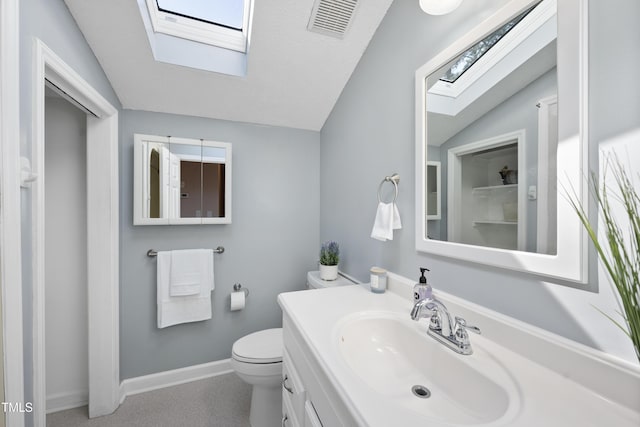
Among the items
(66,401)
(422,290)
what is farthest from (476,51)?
(66,401)

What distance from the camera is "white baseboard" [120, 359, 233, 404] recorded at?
177cm

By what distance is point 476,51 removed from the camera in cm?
92

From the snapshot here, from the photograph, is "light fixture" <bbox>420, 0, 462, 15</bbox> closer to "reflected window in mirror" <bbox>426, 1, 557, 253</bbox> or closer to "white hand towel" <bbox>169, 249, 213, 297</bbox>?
"reflected window in mirror" <bbox>426, 1, 557, 253</bbox>

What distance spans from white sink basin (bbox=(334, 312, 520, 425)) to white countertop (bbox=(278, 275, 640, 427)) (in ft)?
0.08

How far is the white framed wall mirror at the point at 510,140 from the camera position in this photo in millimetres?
A: 642

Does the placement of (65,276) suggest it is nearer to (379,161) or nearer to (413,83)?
(379,161)

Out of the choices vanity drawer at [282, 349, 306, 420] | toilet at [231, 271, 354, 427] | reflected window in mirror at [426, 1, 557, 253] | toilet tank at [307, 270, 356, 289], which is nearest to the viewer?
reflected window in mirror at [426, 1, 557, 253]

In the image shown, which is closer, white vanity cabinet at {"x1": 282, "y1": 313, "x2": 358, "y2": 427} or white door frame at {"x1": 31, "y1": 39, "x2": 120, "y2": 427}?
white vanity cabinet at {"x1": 282, "y1": 313, "x2": 358, "y2": 427}

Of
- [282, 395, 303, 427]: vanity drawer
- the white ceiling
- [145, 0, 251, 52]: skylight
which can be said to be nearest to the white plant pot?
[282, 395, 303, 427]: vanity drawer

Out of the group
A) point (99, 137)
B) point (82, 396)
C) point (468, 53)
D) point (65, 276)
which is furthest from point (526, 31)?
point (82, 396)

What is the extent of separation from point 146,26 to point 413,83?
1382 mm

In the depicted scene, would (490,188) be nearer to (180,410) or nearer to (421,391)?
(421,391)

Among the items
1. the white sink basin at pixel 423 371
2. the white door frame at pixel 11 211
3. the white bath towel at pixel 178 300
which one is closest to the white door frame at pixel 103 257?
the white bath towel at pixel 178 300

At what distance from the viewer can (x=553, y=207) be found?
688mm
